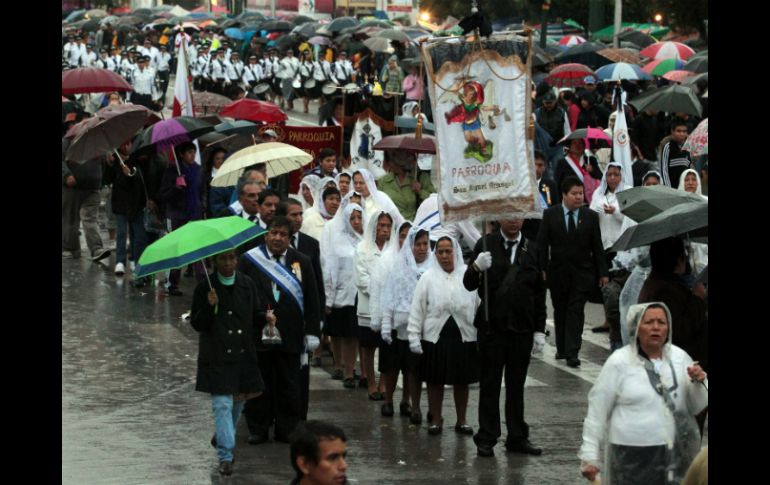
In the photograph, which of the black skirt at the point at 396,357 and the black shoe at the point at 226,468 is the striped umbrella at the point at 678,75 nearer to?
the black skirt at the point at 396,357

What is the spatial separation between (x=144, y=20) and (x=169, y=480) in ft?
198

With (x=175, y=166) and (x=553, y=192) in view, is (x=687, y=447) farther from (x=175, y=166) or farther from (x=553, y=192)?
(x=175, y=166)

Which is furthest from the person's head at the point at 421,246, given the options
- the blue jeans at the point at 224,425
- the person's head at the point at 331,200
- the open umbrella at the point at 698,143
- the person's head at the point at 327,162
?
the open umbrella at the point at 698,143

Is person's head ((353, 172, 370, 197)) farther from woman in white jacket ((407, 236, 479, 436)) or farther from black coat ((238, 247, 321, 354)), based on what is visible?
black coat ((238, 247, 321, 354))

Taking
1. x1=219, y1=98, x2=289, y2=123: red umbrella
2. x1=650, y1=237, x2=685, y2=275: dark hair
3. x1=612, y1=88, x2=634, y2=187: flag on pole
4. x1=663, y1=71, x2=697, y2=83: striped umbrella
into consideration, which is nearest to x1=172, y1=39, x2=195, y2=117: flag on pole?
x1=219, y1=98, x2=289, y2=123: red umbrella

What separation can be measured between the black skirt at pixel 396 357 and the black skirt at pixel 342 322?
0.79m

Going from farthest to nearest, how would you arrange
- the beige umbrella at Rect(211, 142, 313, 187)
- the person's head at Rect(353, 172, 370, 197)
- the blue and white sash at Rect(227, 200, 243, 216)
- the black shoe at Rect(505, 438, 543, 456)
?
the beige umbrella at Rect(211, 142, 313, 187)
the person's head at Rect(353, 172, 370, 197)
the blue and white sash at Rect(227, 200, 243, 216)
the black shoe at Rect(505, 438, 543, 456)

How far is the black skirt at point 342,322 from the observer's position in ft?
44.9

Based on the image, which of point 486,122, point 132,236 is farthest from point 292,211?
point 132,236

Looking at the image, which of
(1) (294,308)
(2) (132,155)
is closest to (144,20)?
(2) (132,155)

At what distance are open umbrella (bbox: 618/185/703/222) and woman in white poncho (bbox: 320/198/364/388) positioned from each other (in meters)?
3.27

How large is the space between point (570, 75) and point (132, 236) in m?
12.2

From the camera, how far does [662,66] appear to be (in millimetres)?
31000

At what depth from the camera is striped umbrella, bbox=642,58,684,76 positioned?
1214 inches
